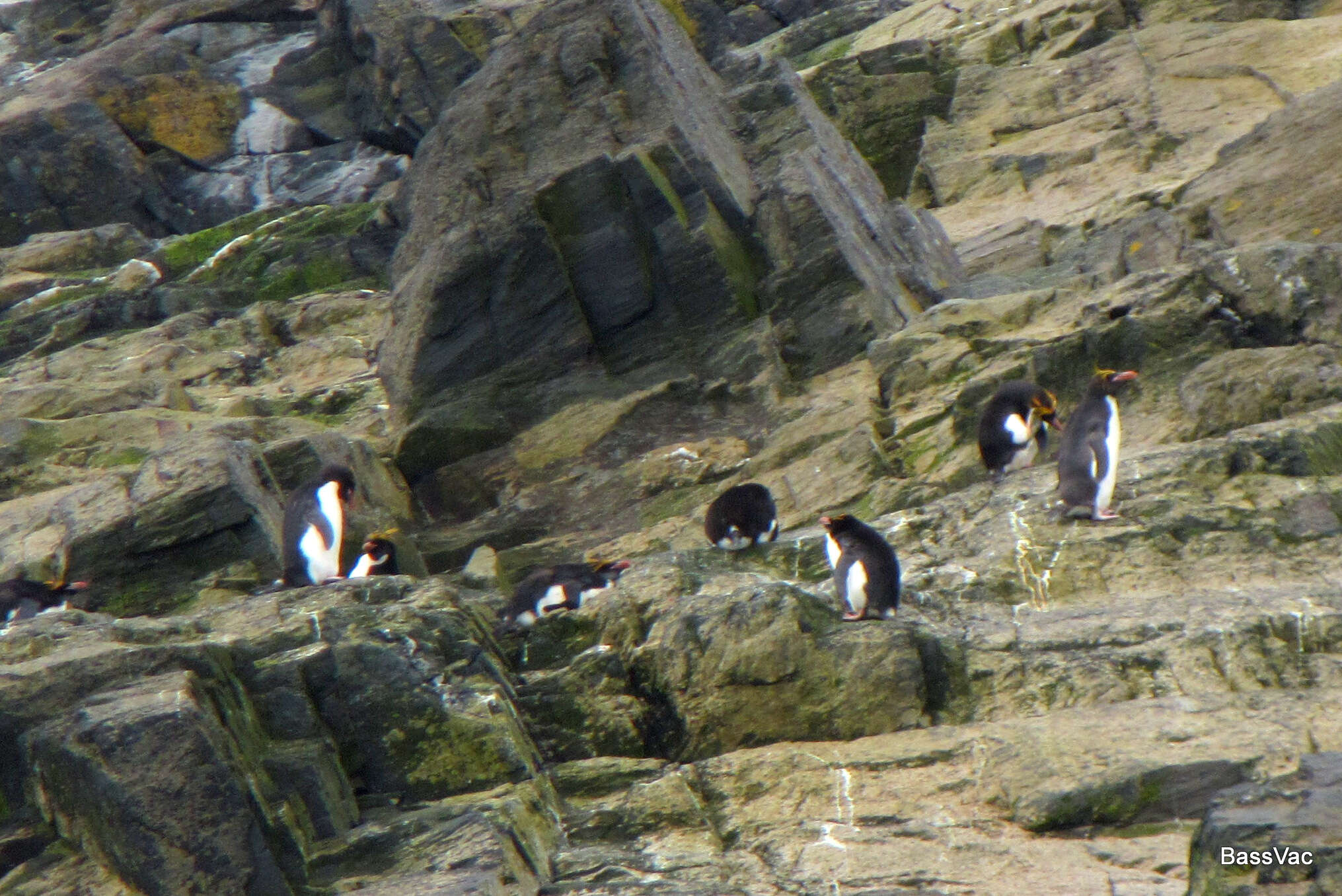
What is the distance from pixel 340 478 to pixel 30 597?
325 cm

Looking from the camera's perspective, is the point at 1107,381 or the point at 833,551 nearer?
the point at 833,551

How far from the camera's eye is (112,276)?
30.4m

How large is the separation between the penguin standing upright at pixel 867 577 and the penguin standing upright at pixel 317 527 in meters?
4.98

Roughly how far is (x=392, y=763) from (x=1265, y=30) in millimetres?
25690

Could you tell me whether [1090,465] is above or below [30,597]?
above

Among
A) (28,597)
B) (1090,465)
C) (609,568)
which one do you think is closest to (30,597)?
(28,597)

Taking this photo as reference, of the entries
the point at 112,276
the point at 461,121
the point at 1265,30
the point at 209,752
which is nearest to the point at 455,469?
the point at 461,121

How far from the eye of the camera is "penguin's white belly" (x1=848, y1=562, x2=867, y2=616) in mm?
9281

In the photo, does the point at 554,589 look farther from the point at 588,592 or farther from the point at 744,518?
the point at 744,518

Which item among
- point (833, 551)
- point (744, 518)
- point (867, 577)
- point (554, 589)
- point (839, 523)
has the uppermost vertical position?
point (839, 523)

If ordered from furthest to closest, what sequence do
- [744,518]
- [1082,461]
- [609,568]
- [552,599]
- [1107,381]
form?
[609,568]
[552,599]
[744,518]
[1107,381]
[1082,461]

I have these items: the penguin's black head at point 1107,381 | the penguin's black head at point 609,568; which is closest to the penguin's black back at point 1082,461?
the penguin's black head at point 1107,381

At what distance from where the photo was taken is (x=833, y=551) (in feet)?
33.1

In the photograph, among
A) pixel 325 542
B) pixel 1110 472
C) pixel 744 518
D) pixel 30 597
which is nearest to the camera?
pixel 1110 472
